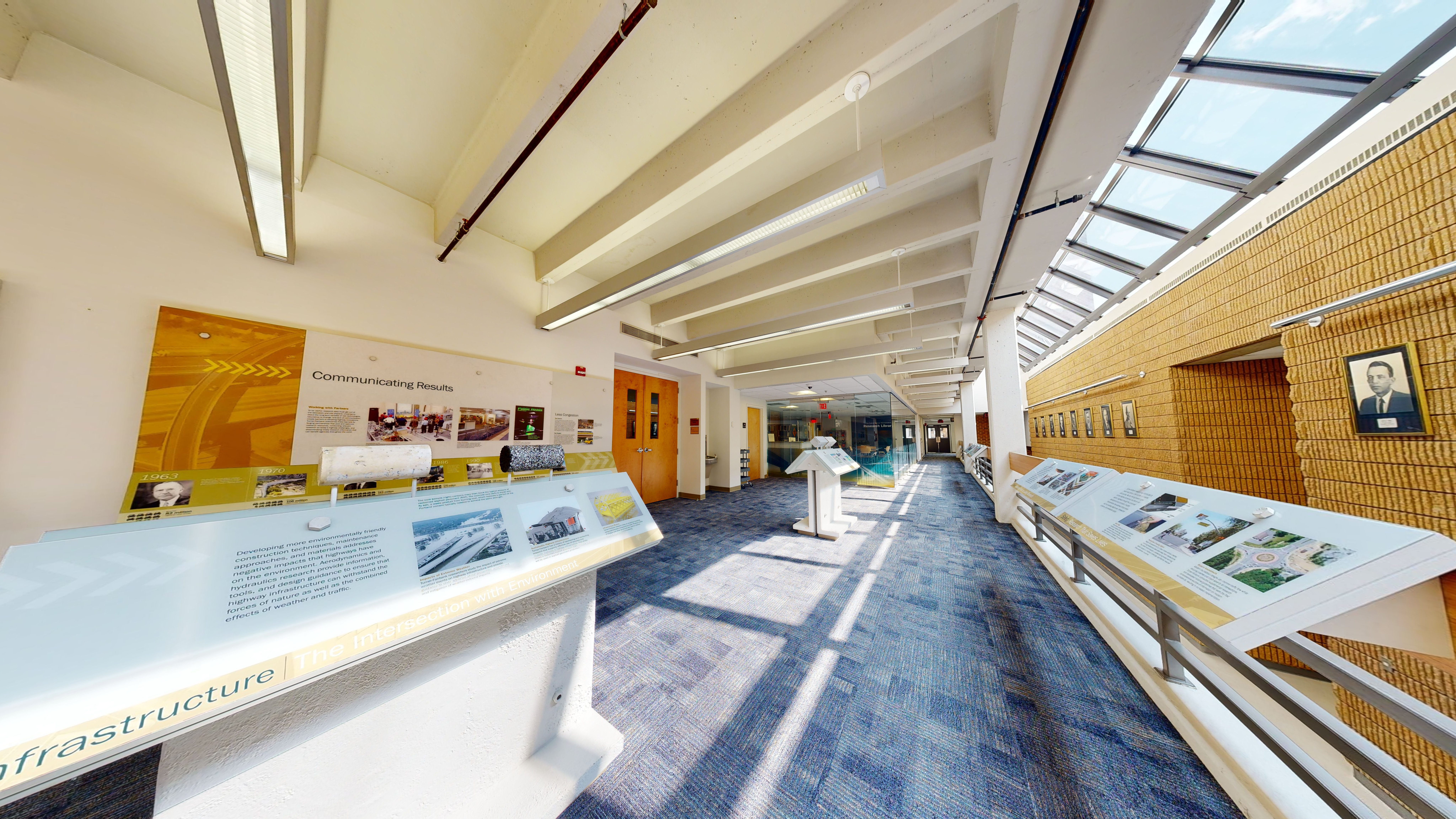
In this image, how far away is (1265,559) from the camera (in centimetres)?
128

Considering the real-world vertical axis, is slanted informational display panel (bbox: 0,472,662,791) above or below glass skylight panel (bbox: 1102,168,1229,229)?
below

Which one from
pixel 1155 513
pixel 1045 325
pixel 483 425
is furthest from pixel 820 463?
pixel 1045 325

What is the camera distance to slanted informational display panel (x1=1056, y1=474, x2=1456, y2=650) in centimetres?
106

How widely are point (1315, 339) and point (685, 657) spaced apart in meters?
4.46

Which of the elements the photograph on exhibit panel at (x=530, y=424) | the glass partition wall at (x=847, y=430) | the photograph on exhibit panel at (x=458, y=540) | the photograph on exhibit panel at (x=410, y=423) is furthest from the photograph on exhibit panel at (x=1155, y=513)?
the glass partition wall at (x=847, y=430)

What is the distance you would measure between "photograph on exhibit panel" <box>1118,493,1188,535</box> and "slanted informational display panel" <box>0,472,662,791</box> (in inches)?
101

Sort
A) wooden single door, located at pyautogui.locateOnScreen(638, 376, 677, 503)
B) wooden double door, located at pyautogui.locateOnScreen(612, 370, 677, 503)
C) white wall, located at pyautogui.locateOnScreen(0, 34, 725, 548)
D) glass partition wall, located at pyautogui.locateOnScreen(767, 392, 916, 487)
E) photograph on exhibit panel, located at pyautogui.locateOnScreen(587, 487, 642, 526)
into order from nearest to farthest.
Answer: photograph on exhibit panel, located at pyautogui.locateOnScreen(587, 487, 642, 526) < white wall, located at pyautogui.locateOnScreen(0, 34, 725, 548) < wooden double door, located at pyautogui.locateOnScreen(612, 370, 677, 503) < wooden single door, located at pyautogui.locateOnScreen(638, 376, 677, 503) < glass partition wall, located at pyautogui.locateOnScreen(767, 392, 916, 487)

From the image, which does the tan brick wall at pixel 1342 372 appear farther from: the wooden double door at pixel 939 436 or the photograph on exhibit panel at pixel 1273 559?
the wooden double door at pixel 939 436

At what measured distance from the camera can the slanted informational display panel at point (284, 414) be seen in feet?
6.41

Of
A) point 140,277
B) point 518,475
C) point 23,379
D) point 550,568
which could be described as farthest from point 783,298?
point 23,379

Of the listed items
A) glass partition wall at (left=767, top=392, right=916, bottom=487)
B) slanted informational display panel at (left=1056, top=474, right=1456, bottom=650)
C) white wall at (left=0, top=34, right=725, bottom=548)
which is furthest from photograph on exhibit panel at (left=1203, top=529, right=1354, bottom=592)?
glass partition wall at (left=767, top=392, right=916, bottom=487)

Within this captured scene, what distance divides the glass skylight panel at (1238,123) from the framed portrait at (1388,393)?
2.10 metres

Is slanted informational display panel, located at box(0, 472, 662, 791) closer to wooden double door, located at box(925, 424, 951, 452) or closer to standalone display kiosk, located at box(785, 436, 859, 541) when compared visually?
standalone display kiosk, located at box(785, 436, 859, 541)

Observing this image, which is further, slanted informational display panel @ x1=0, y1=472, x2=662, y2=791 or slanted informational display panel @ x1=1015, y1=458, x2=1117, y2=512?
slanted informational display panel @ x1=1015, y1=458, x2=1117, y2=512
